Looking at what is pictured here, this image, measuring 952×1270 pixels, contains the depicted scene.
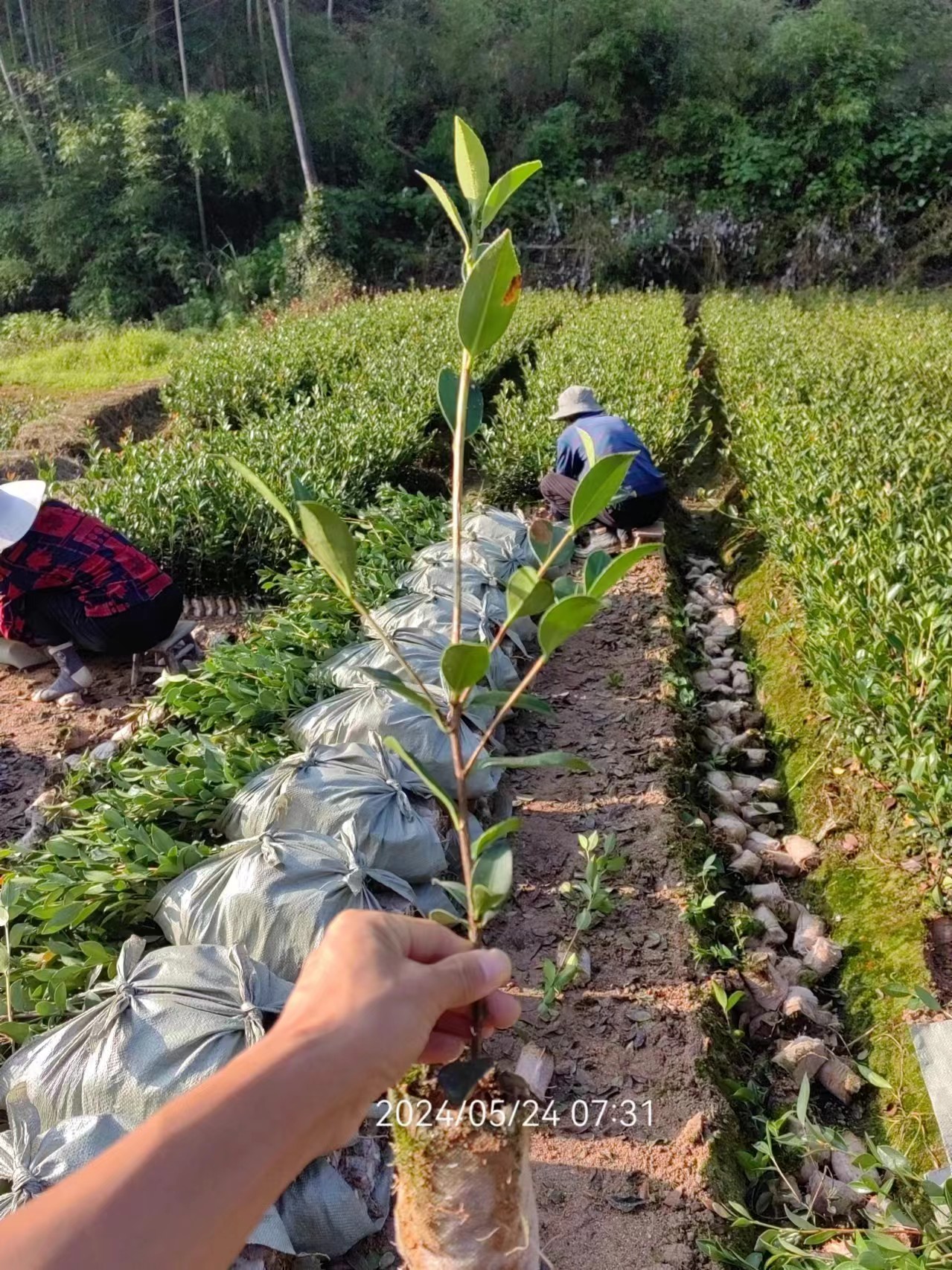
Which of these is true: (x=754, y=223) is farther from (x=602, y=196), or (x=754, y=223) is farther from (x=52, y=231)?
(x=52, y=231)

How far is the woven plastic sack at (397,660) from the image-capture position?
3227 mm

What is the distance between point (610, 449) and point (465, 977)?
4.22 m

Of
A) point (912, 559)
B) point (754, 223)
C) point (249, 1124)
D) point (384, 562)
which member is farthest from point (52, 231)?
point (249, 1124)

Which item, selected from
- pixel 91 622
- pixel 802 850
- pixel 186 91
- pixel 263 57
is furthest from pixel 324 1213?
pixel 263 57

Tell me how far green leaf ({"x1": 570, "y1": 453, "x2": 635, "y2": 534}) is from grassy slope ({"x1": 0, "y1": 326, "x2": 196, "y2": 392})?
11.0m

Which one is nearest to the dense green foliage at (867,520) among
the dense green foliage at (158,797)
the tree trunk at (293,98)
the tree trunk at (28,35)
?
the dense green foliage at (158,797)

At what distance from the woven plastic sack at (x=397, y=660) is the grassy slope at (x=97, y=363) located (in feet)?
28.8

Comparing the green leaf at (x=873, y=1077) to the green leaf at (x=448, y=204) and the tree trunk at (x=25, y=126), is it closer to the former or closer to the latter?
the green leaf at (x=448, y=204)

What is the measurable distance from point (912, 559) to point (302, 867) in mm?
2299

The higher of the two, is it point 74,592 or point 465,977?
point 465,977

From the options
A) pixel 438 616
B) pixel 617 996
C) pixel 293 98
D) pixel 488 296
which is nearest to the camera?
pixel 488 296

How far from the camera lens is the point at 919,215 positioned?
18.3 m

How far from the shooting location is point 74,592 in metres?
4.02

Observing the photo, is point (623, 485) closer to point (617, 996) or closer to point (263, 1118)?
point (617, 996)
